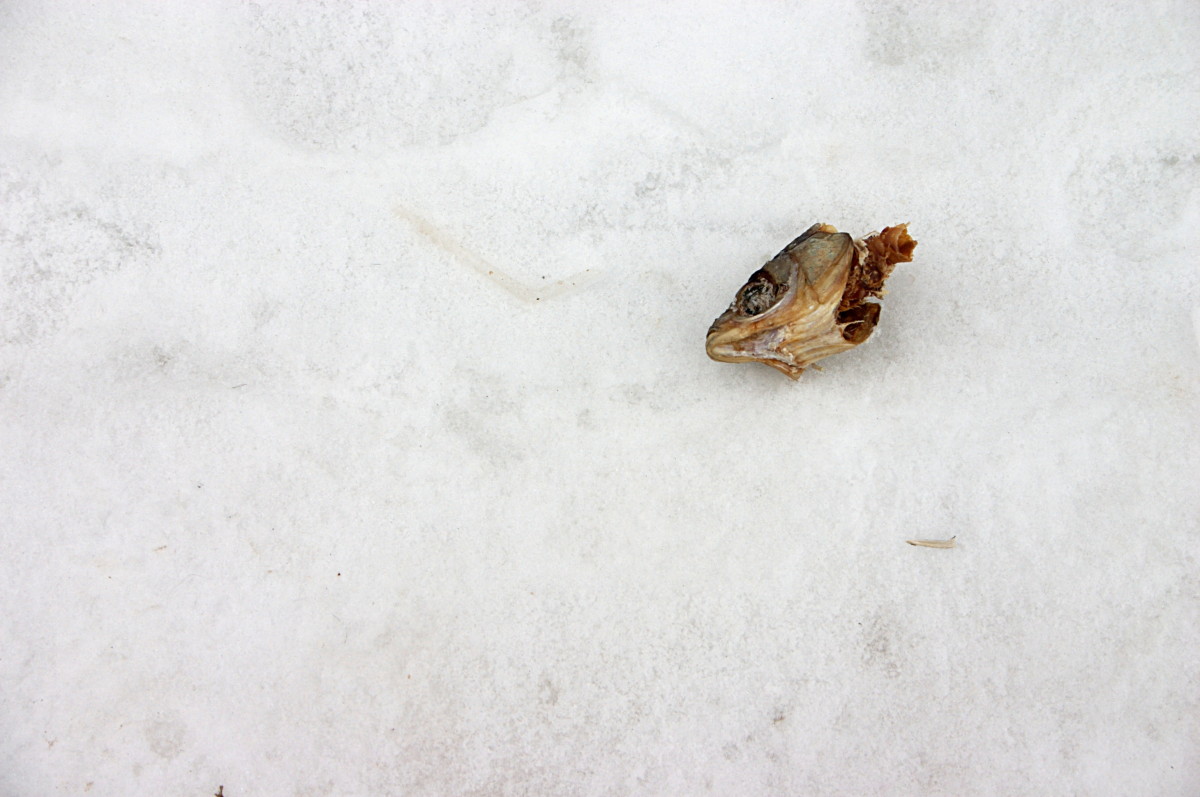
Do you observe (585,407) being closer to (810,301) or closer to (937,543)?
(810,301)

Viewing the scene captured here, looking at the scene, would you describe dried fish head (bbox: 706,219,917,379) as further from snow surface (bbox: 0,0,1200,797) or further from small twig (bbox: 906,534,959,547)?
small twig (bbox: 906,534,959,547)

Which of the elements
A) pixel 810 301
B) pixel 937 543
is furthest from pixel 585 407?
pixel 937 543

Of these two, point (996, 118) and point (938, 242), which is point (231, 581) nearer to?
point (938, 242)

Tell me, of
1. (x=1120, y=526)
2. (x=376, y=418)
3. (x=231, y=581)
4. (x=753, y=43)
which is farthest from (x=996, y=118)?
(x=231, y=581)

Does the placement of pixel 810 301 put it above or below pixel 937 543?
above

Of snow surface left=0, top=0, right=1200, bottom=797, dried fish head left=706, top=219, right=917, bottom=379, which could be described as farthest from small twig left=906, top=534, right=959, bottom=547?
dried fish head left=706, top=219, right=917, bottom=379

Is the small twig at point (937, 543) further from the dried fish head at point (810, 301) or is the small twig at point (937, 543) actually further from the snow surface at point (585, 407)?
the dried fish head at point (810, 301)
